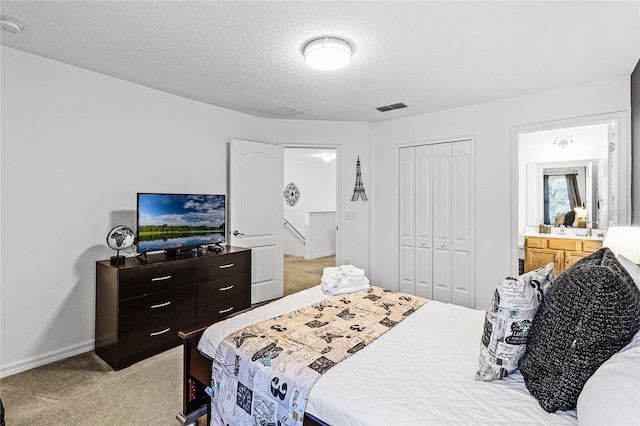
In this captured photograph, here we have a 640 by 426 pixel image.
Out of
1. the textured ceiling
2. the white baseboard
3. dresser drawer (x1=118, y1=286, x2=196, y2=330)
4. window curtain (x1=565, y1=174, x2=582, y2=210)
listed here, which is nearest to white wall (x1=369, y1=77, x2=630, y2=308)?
the textured ceiling

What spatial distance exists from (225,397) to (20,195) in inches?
91.2

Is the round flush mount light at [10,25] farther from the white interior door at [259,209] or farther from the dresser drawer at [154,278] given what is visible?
the white interior door at [259,209]

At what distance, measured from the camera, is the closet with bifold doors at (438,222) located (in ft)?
12.8

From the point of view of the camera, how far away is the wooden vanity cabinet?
4.09 m

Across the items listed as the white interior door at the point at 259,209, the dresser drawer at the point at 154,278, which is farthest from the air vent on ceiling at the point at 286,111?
the dresser drawer at the point at 154,278

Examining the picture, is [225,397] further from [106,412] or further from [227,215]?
[227,215]

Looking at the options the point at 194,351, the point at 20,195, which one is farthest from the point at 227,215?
the point at 194,351

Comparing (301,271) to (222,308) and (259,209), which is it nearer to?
(259,209)

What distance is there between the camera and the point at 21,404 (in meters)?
2.08

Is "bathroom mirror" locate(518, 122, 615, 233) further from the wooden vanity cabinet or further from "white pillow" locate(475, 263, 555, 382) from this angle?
"white pillow" locate(475, 263, 555, 382)

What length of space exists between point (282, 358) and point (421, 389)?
0.62 meters

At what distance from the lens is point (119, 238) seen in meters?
2.76

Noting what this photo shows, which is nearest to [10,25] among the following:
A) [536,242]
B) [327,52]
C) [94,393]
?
[327,52]

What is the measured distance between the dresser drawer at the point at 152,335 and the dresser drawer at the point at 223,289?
0.19 meters
